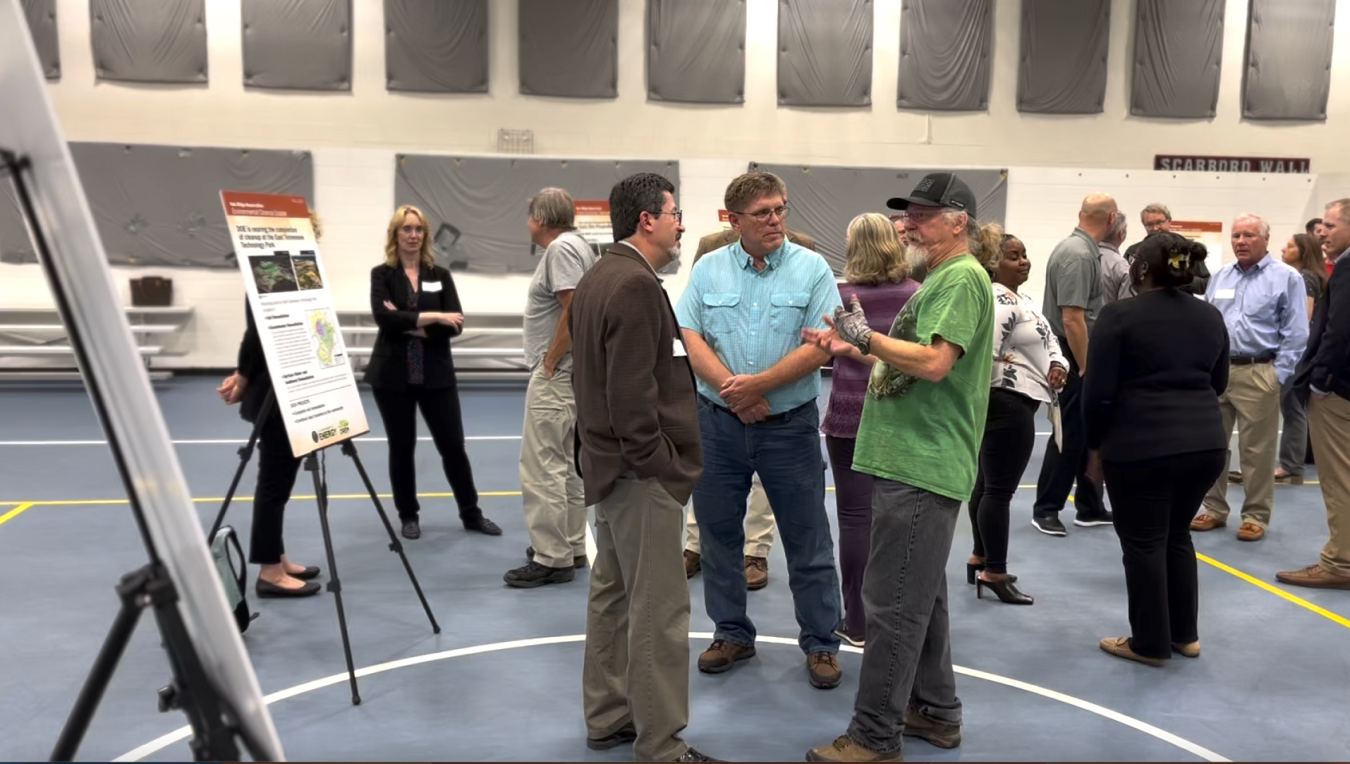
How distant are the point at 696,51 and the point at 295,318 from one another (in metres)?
8.63

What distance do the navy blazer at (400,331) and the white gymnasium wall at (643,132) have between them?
605 cm

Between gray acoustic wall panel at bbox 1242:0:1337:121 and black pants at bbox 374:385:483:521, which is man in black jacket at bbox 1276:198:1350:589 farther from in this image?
gray acoustic wall panel at bbox 1242:0:1337:121

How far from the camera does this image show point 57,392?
9.99 meters

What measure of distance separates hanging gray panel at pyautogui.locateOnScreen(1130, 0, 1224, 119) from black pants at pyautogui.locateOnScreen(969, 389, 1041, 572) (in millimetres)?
9257

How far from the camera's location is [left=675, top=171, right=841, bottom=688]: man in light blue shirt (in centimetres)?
349

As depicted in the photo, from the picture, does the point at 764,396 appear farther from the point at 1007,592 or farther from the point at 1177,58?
the point at 1177,58

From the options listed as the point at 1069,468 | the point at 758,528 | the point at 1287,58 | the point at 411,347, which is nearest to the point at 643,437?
the point at 758,528

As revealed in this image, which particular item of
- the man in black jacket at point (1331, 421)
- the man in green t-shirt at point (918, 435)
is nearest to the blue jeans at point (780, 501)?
the man in green t-shirt at point (918, 435)

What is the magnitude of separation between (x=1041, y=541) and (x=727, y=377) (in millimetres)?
2848

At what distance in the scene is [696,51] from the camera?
1148 centimetres

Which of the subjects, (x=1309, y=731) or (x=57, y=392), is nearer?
(x=1309, y=731)

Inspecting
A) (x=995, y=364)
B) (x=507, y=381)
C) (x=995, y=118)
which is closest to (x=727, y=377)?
(x=995, y=364)

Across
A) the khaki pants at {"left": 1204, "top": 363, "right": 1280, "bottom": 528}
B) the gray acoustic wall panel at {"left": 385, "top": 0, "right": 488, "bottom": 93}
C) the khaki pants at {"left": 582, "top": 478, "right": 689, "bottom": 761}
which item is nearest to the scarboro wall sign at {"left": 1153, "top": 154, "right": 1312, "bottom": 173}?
the khaki pants at {"left": 1204, "top": 363, "right": 1280, "bottom": 528}

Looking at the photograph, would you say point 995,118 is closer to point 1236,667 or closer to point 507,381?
point 507,381
